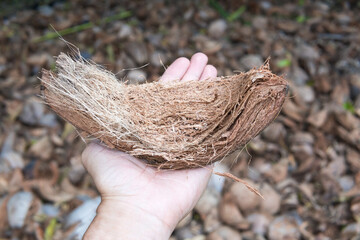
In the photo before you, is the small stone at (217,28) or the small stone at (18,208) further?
the small stone at (217,28)

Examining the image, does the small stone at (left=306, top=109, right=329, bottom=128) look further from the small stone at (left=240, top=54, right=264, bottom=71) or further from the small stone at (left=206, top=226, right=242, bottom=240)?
the small stone at (left=206, top=226, right=242, bottom=240)

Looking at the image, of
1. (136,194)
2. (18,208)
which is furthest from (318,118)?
(18,208)

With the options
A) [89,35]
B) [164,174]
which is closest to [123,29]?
[89,35]

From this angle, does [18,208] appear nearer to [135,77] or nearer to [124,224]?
[124,224]

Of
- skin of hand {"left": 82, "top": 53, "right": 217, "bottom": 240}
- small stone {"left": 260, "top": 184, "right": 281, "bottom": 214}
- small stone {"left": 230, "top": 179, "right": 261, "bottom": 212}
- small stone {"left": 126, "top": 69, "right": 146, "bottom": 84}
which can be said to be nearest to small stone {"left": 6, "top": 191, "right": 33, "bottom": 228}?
skin of hand {"left": 82, "top": 53, "right": 217, "bottom": 240}

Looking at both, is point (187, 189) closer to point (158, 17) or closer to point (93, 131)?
point (93, 131)

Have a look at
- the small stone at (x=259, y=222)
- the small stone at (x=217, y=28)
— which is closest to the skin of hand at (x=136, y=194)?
the small stone at (x=259, y=222)

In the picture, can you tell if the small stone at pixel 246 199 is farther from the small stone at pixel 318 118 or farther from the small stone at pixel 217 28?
the small stone at pixel 217 28
